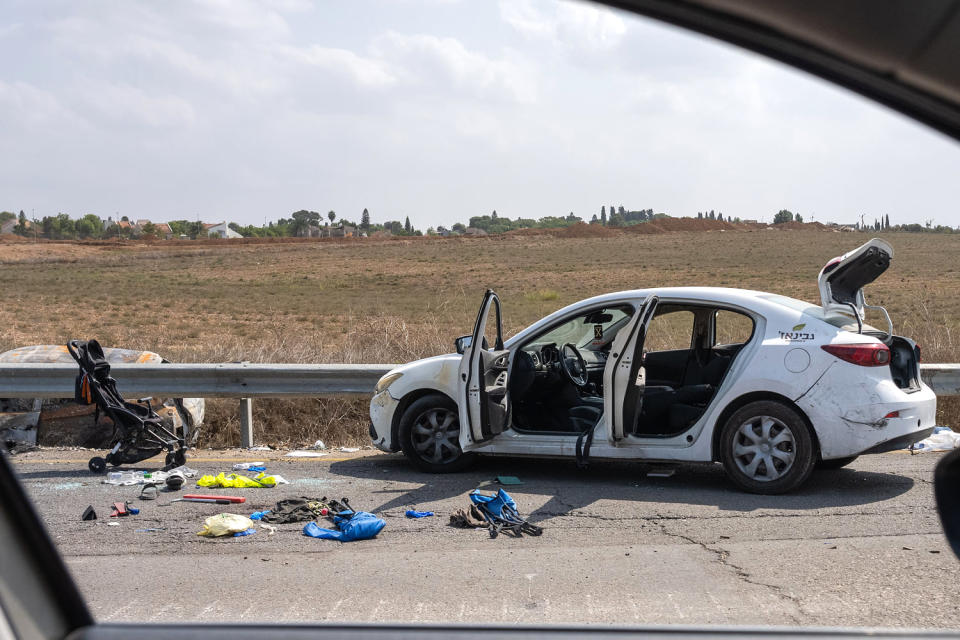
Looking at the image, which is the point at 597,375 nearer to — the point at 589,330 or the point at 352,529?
the point at 589,330

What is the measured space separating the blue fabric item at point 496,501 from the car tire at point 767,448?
169 cm

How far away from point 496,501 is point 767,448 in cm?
205

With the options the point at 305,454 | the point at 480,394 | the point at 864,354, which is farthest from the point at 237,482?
the point at 864,354

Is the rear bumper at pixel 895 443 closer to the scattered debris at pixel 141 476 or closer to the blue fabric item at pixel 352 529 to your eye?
the blue fabric item at pixel 352 529

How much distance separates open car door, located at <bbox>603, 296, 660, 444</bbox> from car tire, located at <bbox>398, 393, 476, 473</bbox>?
1415mm

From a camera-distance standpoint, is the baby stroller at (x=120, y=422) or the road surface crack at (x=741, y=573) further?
the baby stroller at (x=120, y=422)

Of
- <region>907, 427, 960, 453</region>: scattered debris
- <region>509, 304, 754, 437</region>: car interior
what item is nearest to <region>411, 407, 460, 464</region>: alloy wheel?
<region>509, 304, 754, 437</region>: car interior

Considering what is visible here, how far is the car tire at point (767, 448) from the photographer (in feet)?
22.7

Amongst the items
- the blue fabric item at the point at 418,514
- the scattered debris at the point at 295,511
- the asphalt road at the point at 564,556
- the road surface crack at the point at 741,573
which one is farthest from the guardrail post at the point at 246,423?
the road surface crack at the point at 741,573

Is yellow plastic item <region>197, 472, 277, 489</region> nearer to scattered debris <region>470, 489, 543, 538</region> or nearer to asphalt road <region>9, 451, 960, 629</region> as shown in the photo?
asphalt road <region>9, 451, 960, 629</region>

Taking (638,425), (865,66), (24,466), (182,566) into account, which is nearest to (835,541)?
(638,425)

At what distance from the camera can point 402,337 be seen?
44.2 ft

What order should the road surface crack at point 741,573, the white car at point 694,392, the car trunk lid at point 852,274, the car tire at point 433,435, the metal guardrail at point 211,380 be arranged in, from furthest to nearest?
the metal guardrail at point 211,380, the car tire at point 433,435, the car trunk lid at point 852,274, the white car at point 694,392, the road surface crack at point 741,573

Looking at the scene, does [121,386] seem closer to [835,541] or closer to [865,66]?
[835,541]
